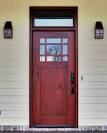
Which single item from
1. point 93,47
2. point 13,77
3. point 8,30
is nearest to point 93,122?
point 93,47

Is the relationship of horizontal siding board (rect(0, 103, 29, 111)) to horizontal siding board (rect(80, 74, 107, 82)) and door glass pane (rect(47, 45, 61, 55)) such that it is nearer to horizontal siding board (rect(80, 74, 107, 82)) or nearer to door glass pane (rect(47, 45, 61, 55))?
door glass pane (rect(47, 45, 61, 55))

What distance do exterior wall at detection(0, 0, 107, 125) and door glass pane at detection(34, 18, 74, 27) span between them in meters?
0.25

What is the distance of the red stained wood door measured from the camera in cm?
714

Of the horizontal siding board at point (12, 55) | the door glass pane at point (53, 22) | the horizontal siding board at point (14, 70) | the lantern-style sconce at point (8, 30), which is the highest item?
the door glass pane at point (53, 22)

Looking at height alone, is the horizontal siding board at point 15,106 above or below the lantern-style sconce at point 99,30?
below

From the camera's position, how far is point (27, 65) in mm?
7012

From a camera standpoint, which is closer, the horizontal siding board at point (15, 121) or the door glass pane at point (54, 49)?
the horizontal siding board at point (15, 121)

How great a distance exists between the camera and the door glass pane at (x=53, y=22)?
23.5ft

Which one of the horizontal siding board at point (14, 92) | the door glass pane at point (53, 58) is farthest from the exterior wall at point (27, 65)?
the door glass pane at point (53, 58)

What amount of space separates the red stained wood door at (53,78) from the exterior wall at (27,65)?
0.22 metres

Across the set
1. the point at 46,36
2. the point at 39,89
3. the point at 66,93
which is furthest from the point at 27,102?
the point at 46,36

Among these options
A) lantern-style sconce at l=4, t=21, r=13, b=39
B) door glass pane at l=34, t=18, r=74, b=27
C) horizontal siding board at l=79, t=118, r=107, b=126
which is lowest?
horizontal siding board at l=79, t=118, r=107, b=126

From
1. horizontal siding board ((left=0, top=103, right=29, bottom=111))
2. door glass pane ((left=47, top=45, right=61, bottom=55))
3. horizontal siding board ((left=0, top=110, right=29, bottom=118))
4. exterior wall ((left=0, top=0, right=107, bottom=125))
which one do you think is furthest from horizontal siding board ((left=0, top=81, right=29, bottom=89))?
door glass pane ((left=47, top=45, right=61, bottom=55))

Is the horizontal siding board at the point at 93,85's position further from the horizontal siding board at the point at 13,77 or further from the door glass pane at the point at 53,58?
the horizontal siding board at the point at 13,77
